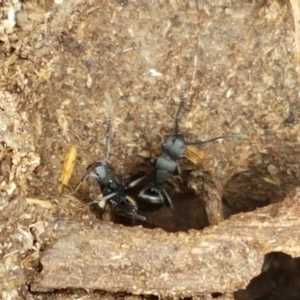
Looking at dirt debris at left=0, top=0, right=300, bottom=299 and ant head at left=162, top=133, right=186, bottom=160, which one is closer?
dirt debris at left=0, top=0, right=300, bottom=299

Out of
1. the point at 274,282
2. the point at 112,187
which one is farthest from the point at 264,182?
the point at 112,187

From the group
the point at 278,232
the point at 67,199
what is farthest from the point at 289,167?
the point at 67,199

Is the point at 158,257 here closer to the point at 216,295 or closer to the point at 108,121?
the point at 216,295

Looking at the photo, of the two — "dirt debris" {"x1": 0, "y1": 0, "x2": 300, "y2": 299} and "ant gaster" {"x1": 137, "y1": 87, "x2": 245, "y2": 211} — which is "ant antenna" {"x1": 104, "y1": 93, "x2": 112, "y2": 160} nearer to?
"dirt debris" {"x1": 0, "y1": 0, "x2": 300, "y2": 299}

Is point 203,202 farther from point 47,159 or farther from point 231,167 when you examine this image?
point 47,159

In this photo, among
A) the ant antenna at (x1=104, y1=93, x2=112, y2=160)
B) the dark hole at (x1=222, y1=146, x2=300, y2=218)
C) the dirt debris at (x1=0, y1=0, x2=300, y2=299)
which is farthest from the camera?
the dark hole at (x1=222, y1=146, x2=300, y2=218)

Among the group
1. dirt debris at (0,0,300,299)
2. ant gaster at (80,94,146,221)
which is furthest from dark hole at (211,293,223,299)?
ant gaster at (80,94,146,221)

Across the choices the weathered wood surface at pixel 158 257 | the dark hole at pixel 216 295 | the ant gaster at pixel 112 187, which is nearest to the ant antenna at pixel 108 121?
the ant gaster at pixel 112 187
